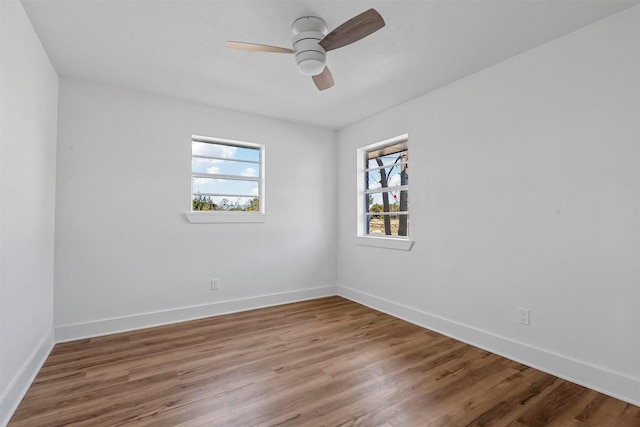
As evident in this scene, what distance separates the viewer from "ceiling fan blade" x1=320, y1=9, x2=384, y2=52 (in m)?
1.75

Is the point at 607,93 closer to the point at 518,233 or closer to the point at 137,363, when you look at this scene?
the point at 518,233

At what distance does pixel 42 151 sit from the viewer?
251cm

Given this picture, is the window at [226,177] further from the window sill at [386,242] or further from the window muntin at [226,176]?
the window sill at [386,242]

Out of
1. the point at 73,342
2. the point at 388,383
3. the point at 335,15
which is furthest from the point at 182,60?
the point at 388,383

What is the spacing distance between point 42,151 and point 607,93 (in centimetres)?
427

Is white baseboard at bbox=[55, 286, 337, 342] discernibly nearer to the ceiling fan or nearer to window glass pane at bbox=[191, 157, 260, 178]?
window glass pane at bbox=[191, 157, 260, 178]

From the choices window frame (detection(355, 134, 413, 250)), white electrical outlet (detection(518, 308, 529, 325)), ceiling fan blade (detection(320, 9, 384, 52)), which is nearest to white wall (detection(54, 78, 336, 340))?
window frame (detection(355, 134, 413, 250))

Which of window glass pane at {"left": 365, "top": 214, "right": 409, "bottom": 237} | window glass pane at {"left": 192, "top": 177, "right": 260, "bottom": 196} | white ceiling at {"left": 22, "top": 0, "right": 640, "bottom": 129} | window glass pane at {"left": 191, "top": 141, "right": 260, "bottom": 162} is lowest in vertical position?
window glass pane at {"left": 365, "top": 214, "right": 409, "bottom": 237}

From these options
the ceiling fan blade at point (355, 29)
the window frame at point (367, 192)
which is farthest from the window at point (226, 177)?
the ceiling fan blade at point (355, 29)

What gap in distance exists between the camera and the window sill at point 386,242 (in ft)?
11.7

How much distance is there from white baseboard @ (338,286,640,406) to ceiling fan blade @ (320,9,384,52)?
2651 millimetres

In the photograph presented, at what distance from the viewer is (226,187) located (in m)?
3.95

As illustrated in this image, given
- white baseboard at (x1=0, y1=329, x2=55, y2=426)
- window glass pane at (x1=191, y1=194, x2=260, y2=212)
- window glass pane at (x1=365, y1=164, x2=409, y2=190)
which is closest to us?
white baseboard at (x1=0, y1=329, x2=55, y2=426)

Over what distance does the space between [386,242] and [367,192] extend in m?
0.84
